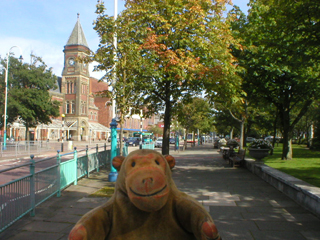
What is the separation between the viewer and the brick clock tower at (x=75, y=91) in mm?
69000

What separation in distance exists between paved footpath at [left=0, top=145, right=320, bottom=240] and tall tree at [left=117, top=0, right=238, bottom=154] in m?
4.61

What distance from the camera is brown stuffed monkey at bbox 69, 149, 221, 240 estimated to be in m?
2.46

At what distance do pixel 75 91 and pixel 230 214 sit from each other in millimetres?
69229

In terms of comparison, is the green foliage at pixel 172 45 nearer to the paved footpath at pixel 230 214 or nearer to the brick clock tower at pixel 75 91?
the paved footpath at pixel 230 214

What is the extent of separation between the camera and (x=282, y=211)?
6.88 metres

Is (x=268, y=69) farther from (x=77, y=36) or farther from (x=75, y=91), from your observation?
(x=75, y=91)

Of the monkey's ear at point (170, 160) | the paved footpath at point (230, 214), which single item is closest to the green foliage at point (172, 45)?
the paved footpath at point (230, 214)

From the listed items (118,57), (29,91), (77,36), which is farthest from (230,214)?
(77,36)

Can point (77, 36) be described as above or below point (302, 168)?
above

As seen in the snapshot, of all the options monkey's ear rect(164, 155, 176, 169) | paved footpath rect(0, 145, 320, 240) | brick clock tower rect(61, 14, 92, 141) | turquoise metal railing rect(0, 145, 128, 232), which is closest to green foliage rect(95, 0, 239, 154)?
turquoise metal railing rect(0, 145, 128, 232)

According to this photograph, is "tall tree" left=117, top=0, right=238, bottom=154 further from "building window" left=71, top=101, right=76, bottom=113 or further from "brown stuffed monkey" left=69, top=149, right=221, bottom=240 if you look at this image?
"building window" left=71, top=101, right=76, bottom=113

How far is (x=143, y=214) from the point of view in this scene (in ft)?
8.82

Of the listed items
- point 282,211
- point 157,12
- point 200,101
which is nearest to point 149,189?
point 282,211

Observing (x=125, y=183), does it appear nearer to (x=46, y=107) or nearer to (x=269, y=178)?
(x=269, y=178)
